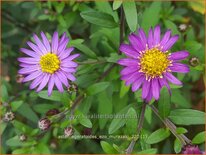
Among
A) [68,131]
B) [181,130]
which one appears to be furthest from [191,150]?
[68,131]

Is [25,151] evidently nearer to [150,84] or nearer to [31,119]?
[31,119]

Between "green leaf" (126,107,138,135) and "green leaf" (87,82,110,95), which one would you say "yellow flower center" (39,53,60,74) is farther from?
"green leaf" (126,107,138,135)

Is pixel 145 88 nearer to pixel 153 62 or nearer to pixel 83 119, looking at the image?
pixel 153 62

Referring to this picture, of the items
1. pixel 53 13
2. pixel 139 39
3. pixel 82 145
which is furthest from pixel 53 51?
pixel 82 145

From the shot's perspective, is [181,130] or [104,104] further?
[104,104]

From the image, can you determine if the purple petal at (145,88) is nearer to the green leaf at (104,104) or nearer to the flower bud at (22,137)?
the green leaf at (104,104)

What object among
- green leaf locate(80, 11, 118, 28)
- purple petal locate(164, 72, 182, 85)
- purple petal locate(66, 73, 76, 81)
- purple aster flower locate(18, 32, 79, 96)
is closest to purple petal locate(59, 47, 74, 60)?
purple aster flower locate(18, 32, 79, 96)
